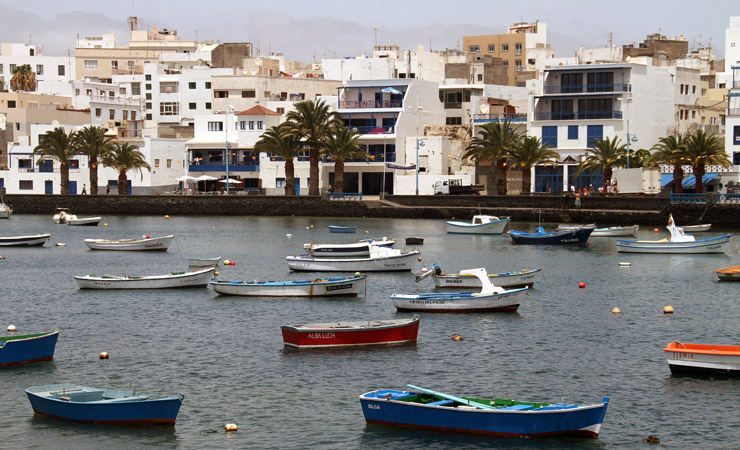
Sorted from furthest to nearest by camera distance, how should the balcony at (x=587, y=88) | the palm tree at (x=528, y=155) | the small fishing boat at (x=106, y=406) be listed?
the balcony at (x=587, y=88) < the palm tree at (x=528, y=155) < the small fishing boat at (x=106, y=406)

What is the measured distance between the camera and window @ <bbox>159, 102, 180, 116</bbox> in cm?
16450

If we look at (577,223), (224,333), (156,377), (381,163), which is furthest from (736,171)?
(156,377)

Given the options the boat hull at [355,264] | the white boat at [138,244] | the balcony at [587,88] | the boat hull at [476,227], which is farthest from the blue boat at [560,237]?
the balcony at [587,88]

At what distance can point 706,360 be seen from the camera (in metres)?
37.4

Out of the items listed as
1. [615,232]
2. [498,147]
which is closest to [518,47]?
[498,147]

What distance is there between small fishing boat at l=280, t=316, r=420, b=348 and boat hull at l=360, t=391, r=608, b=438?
1058 cm

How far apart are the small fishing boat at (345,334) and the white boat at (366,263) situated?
76.3 feet

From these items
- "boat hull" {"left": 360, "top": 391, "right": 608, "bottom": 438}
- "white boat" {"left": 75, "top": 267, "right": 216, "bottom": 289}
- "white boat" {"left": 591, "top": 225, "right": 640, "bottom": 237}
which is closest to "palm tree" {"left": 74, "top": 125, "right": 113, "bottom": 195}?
"white boat" {"left": 591, "top": 225, "right": 640, "bottom": 237}

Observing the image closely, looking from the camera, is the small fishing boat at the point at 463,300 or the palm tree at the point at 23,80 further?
the palm tree at the point at 23,80

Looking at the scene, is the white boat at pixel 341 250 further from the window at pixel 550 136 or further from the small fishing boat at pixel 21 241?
the window at pixel 550 136

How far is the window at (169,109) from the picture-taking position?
164 metres

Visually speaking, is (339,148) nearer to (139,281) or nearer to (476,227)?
(476,227)

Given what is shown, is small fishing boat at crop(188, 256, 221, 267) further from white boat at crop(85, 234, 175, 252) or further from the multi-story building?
the multi-story building

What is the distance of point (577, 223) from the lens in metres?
106
